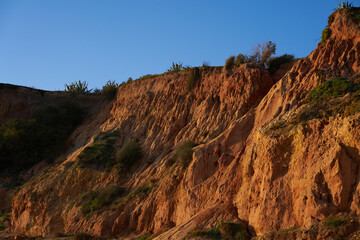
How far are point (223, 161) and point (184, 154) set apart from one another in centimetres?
217

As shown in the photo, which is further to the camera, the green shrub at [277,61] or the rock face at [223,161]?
the green shrub at [277,61]

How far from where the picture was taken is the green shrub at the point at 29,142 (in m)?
27.0

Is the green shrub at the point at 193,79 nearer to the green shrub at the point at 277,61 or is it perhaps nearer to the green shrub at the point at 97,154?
the green shrub at the point at 277,61

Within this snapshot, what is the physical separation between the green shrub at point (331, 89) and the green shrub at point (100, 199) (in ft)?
31.4

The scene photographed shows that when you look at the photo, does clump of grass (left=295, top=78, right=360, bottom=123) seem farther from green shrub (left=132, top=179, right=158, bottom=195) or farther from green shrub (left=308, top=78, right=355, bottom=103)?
green shrub (left=132, top=179, right=158, bottom=195)

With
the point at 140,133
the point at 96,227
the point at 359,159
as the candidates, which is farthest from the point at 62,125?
the point at 359,159

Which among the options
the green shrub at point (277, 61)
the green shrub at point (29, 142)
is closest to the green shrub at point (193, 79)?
the green shrub at point (277, 61)

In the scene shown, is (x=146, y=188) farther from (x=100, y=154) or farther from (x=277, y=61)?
(x=277, y=61)

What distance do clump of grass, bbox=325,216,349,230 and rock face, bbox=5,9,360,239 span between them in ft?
0.98

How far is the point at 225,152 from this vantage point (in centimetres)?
1603

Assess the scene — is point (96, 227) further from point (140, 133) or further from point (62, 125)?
point (62, 125)

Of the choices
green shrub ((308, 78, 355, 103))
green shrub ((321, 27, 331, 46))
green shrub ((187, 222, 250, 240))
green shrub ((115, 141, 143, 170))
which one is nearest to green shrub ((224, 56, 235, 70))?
green shrub ((321, 27, 331, 46))

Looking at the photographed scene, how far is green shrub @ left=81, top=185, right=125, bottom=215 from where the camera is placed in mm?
18281

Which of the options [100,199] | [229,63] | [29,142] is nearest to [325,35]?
[229,63]
